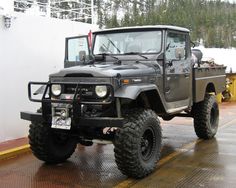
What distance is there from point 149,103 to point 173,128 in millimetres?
4144

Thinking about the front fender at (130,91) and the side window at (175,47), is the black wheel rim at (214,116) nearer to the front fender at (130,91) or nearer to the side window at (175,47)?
the side window at (175,47)

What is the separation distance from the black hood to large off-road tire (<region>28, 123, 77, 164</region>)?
919 millimetres

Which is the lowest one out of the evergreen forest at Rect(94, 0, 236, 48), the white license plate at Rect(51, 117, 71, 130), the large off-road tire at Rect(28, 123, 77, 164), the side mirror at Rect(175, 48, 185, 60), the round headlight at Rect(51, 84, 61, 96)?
the large off-road tire at Rect(28, 123, 77, 164)

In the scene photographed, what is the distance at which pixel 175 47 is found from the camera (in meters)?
7.57

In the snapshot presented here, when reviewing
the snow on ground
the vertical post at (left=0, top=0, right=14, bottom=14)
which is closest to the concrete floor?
the vertical post at (left=0, top=0, right=14, bottom=14)

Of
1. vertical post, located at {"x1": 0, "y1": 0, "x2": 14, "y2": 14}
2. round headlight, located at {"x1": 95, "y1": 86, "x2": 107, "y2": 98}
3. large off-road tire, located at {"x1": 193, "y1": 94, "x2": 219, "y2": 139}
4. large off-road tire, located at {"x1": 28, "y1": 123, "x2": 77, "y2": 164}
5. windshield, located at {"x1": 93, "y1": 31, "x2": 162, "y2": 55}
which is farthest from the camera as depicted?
large off-road tire, located at {"x1": 193, "y1": 94, "x2": 219, "y2": 139}

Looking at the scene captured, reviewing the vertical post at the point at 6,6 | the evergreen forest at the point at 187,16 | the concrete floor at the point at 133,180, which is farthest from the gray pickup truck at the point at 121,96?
the evergreen forest at the point at 187,16

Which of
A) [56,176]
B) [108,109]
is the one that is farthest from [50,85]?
[56,176]

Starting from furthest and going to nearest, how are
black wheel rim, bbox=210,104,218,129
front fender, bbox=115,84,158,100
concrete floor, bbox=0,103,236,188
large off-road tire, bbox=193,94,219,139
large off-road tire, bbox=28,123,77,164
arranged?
black wheel rim, bbox=210,104,218,129, large off-road tire, bbox=193,94,219,139, large off-road tire, bbox=28,123,77,164, concrete floor, bbox=0,103,236,188, front fender, bbox=115,84,158,100

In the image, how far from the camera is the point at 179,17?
122 ft

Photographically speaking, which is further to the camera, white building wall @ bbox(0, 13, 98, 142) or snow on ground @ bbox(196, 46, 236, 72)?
snow on ground @ bbox(196, 46, 236, 72)

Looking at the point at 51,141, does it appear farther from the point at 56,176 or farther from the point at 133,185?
the point at 133,185

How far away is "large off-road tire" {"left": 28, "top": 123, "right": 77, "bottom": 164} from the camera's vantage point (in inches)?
267

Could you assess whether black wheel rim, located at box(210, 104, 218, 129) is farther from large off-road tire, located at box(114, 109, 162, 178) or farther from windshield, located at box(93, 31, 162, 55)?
large off-road tire, located at box(114, 109, 162, 178)
